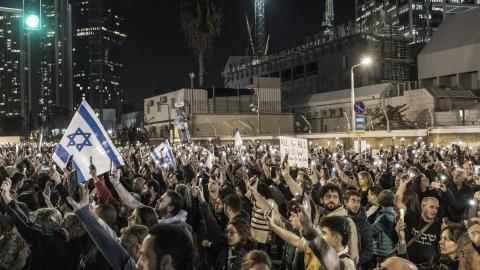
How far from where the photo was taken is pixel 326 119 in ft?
140

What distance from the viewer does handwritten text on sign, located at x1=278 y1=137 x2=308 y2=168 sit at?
34.7 ft

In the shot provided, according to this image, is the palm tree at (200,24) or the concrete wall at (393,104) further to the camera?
the palm tree at (200,24)

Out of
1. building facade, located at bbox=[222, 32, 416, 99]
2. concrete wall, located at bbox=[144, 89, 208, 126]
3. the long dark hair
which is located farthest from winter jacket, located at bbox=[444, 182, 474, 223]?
building facade, located at bbox=[222, 32, 416, 99]

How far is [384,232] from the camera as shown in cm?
598

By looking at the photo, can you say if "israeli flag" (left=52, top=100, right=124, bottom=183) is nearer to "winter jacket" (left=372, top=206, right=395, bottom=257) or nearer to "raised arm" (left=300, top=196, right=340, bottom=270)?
"winter jacket" (left=372, top=206, right=395, bottom=257)

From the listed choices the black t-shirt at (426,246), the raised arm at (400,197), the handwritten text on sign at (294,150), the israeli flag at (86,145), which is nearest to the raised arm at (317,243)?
the black t-shirt at (426,246)

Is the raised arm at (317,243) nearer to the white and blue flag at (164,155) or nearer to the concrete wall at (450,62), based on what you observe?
the white and blue flag at (164,155)

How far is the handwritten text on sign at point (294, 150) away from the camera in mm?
Result: 10578

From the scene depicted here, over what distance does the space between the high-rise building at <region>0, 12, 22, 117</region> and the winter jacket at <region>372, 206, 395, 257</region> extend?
16224cm

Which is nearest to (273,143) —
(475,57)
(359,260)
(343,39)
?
(475,57)

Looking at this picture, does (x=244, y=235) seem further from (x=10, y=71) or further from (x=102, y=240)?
(x=10, y=71)

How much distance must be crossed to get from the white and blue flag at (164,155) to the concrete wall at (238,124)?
912 inches

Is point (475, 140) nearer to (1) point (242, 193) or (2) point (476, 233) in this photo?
(1) point (242, 193)

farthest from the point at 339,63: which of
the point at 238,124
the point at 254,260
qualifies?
the point at 254,260
